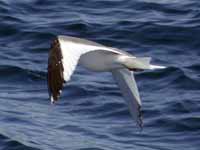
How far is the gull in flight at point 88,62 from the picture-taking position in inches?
238

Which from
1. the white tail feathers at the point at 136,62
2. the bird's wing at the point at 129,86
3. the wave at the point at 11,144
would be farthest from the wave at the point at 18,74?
the white tail feathers at the point at 136,62

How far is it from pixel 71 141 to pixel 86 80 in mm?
1494

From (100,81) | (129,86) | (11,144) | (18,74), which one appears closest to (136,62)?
(129,86)

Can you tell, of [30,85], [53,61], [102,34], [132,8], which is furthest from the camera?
[132,8]

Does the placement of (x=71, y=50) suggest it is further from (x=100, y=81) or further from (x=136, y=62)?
(x=100, y=81)

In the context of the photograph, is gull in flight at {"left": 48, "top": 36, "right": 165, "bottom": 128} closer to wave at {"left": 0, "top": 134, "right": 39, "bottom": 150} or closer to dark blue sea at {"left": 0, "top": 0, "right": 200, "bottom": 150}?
dark blue sea at {"left": 0, "top": 0, "right": 200, "bottom": 150}

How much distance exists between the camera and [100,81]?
32.4ft

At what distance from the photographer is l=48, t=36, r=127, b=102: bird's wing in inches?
236

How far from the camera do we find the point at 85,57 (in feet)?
21.3

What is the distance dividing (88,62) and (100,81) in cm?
341

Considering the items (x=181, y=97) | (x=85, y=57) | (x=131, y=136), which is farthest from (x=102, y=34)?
(x=85, y=57)

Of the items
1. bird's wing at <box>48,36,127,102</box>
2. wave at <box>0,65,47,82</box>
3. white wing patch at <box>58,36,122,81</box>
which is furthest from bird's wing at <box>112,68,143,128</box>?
wave at <box>0,65,47,82</box>

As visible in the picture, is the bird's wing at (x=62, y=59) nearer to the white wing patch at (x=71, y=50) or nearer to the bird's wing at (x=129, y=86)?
the white wing patch at (x=71, y=50)

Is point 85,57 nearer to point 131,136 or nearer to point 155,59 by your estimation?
point 131,136
